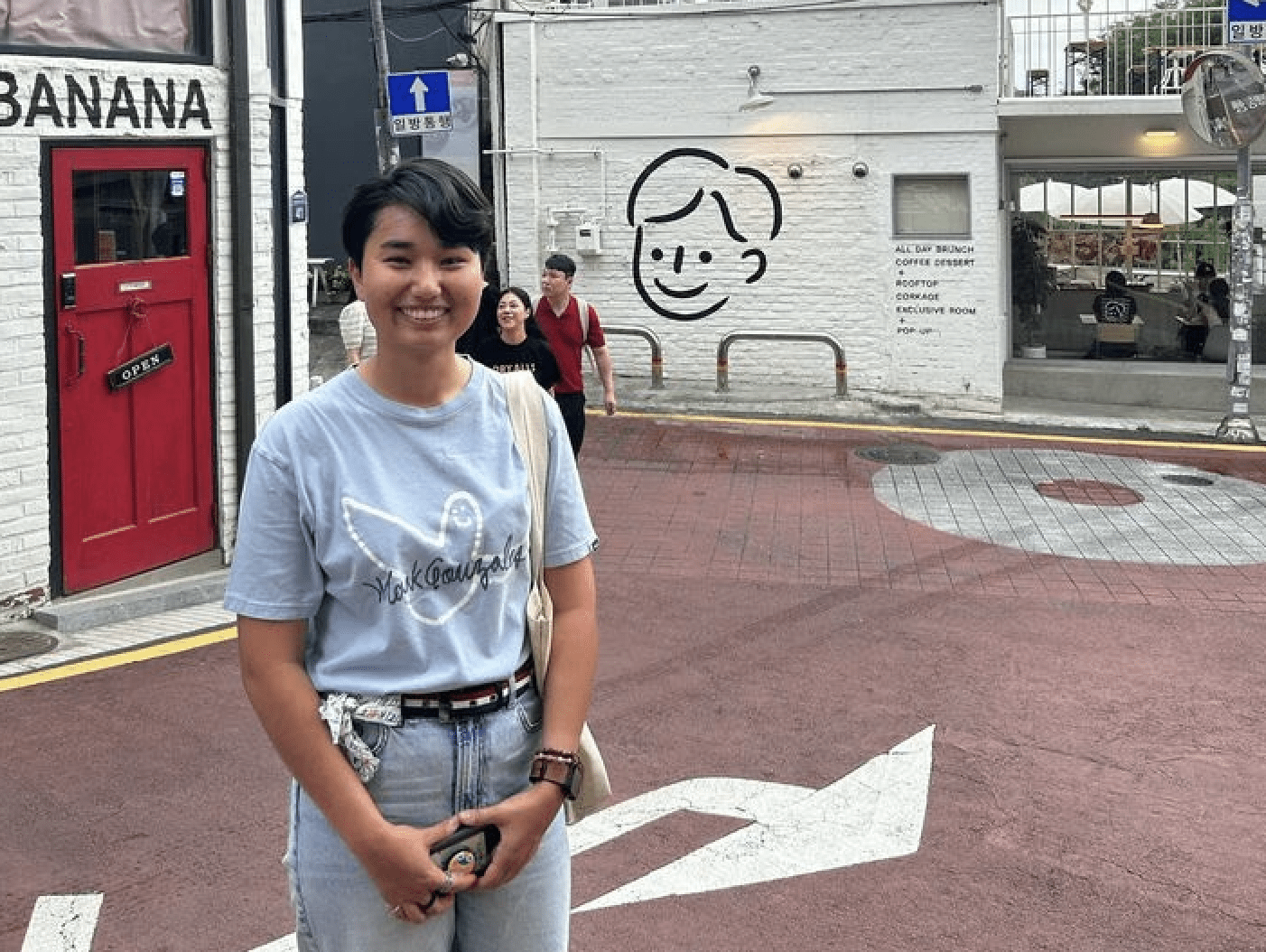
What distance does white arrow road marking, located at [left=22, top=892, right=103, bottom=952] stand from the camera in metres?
4.60

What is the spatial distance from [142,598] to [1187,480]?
8021mm

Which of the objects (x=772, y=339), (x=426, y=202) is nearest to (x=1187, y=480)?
(x=772, y=339)

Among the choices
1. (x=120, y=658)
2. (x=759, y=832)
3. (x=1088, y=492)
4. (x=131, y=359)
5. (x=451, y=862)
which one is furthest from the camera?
(x=1088, y=492)

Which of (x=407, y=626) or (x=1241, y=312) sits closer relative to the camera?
(x=407, y=626)

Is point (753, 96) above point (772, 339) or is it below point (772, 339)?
above

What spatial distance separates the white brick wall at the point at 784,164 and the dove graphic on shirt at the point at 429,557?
13.4 meters

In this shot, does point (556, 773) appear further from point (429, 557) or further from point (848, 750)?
point (848, 750)

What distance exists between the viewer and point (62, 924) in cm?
473

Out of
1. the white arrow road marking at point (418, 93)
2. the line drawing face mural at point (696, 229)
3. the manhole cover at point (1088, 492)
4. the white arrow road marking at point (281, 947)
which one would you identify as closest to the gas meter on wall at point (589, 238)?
the line drawing face mural at point (696, 229)

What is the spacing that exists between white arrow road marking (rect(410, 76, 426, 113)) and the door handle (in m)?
7.76

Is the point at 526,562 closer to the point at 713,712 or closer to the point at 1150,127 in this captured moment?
the point at 713,712

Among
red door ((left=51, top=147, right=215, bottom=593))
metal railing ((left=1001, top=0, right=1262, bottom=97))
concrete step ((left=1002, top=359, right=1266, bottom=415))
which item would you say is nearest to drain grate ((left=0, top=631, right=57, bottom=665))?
red door ((left=51, top=147, right=215, bottom=593))

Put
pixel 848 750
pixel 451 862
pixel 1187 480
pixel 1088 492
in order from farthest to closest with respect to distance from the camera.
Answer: pixel 1187 480
pixel 1088 492
pixel 848 750
pixel 451 862

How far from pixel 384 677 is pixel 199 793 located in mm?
3379
